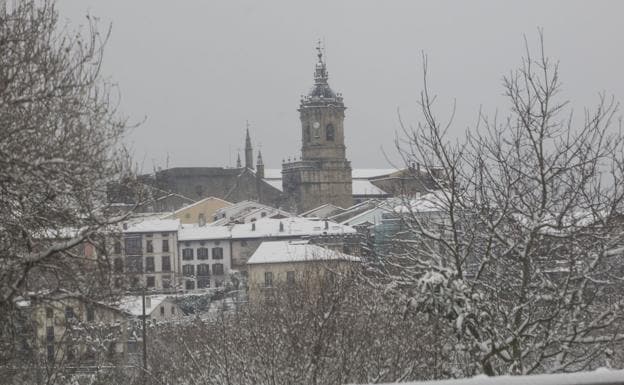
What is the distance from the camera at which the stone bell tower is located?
85.9 metres

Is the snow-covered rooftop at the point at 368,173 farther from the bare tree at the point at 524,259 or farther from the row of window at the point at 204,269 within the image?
the bare tree at the point at 524,259

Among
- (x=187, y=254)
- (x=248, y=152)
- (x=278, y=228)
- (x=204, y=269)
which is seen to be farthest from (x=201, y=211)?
(x=248, y=152)

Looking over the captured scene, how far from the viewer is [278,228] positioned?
205ft

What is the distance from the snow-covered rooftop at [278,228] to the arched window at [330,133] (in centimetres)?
2297

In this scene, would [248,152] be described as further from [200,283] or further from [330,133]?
[200,283]

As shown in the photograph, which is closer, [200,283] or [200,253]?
[200,283]

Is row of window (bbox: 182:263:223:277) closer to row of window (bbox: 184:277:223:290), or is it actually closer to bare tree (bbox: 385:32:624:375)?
row of window (bbox: 184:277:223:290)

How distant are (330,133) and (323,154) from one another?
2.34 m

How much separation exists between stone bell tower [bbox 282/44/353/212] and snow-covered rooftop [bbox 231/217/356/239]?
21.8 metres

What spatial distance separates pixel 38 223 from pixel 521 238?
4.41 meters

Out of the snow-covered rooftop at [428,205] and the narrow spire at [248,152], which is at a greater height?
the narrow spire at [248,152]

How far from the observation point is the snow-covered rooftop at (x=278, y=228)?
198 feet

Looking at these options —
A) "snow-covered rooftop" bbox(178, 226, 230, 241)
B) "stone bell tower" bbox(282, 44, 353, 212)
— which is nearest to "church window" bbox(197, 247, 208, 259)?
"snow-covered rooftop" bbox(178, 226, 230, 241)

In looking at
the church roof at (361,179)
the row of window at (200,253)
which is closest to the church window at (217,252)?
the row of window at (200,253)
